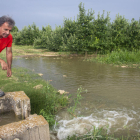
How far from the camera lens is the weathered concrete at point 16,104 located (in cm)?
272

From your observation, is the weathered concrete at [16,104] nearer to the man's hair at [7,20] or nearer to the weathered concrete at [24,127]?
the weathered concrete at [24,127]

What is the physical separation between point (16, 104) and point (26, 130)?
0.68m

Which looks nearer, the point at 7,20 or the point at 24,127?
the point at 24,127

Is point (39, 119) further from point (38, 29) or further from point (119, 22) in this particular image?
point (38, 29)

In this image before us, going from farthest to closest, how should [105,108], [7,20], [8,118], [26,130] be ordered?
1. [105,108]
2. [8,118]
3. [7,20]
4. [26,130]

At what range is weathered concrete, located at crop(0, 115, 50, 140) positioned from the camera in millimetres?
2066

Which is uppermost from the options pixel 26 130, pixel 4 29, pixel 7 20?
pixel 7 20

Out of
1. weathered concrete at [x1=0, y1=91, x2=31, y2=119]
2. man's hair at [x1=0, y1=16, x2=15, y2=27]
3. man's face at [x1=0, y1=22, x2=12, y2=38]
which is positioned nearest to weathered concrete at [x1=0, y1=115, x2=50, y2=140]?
weathered concrete at [x1=0, y1=91, x2=31, y2=119]

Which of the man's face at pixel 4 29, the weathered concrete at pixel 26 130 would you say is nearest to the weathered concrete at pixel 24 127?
the weathered concrete at pixel 26 130

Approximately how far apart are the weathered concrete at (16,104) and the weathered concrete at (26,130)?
→ 42 cm

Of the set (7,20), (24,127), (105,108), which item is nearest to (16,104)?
(24,127)

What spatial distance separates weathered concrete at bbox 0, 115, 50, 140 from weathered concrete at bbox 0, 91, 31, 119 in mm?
422

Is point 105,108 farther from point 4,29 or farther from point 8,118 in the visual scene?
point 4,29

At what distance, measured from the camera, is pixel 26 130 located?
7.11 ft
